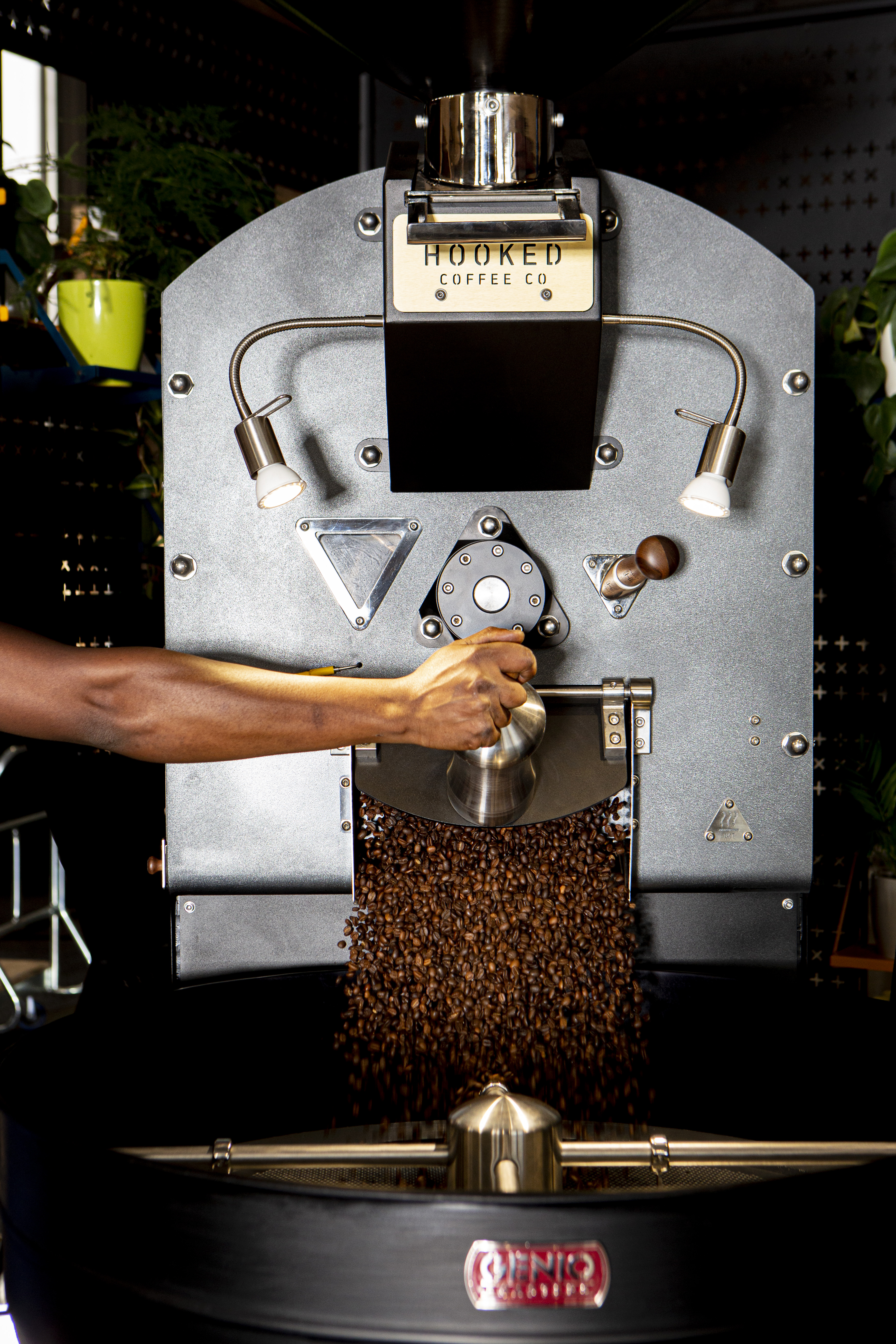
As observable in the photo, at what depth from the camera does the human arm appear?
1.08 meters

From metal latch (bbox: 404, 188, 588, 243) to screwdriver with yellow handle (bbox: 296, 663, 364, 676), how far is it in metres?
0.43

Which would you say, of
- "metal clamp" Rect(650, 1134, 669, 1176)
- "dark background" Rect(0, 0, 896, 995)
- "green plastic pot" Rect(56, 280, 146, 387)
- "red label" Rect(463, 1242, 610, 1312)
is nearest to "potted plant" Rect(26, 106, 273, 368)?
"green plastic pot" Rect(56, 280, 146, 387)

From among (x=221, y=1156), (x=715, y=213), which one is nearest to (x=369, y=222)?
(x=221, y=1156)

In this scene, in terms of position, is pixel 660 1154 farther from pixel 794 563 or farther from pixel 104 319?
pixel 104 319

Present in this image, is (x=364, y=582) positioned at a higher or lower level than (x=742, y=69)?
lower

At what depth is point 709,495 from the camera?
3.67ft

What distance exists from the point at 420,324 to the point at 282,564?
Answer: 295 mm

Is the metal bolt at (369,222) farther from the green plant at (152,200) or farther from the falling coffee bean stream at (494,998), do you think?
the green plant at (152,200)

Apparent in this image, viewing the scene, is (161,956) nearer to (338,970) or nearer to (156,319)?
(338,970)

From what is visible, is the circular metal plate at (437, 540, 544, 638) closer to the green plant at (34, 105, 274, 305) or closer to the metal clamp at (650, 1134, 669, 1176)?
the metal clamp at (650, 1134, 669, 1176)

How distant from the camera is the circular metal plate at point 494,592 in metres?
1.24

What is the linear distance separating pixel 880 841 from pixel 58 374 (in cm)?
185

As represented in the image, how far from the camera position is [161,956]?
2076 mm

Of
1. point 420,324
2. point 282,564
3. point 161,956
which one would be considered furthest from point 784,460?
point 161,956
